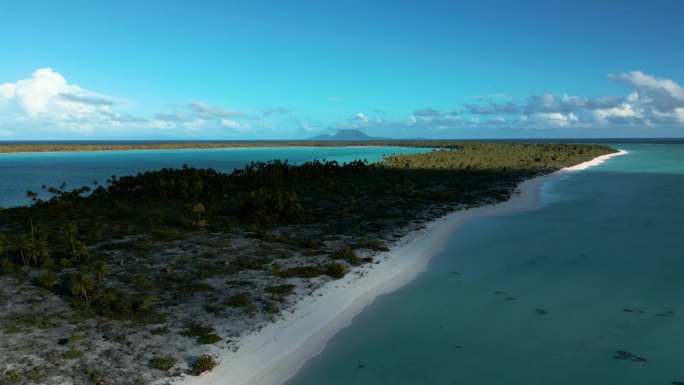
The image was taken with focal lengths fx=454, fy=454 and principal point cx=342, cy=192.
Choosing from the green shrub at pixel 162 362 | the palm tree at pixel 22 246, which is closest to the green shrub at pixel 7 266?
the palm tree at pixel 22 246

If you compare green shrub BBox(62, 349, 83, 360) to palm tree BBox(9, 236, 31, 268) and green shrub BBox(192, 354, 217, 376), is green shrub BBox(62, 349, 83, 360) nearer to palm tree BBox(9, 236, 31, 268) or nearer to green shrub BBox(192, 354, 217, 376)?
green shrub BBox(192, 354, 217, 376)

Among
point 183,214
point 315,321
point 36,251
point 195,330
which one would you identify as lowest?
point 315,321

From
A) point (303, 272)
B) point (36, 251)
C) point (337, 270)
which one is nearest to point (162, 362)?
point (303, 272)

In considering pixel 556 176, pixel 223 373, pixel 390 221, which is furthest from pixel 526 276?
pixel 556 176

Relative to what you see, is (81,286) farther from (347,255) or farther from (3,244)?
(347,255)

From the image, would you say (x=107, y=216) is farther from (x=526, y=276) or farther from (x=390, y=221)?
(x=526, y=276)

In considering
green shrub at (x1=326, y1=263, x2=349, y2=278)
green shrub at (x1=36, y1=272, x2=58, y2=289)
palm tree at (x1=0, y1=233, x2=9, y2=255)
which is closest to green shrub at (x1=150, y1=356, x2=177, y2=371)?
green shrub at (x1=36, y1=272, x2=58, y2=289)
